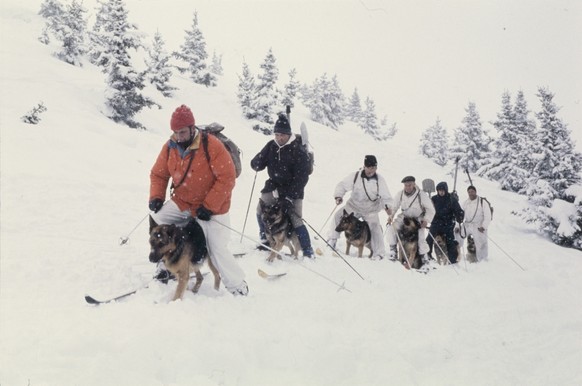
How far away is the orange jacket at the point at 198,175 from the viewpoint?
5262 mm

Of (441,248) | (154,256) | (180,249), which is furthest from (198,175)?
(441,248)

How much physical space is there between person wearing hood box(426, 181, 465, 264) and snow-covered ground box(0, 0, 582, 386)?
83 cm

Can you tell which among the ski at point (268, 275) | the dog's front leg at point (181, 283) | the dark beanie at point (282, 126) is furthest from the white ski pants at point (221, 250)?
the dark beanie at point (282, 126)

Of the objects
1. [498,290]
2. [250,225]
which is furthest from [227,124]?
[498,290]

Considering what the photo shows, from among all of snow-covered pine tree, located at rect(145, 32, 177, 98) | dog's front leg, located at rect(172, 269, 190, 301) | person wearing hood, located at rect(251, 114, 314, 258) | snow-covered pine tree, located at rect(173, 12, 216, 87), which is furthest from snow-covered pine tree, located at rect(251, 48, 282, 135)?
dog's front leg, located at rect(172, 269, 190, 301)

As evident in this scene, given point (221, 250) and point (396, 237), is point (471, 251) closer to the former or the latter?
point (396, 237)

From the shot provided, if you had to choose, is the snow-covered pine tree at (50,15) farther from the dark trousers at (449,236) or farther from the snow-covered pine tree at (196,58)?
the dark trousers at (449,236)

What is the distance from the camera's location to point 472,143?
42844 millimetres

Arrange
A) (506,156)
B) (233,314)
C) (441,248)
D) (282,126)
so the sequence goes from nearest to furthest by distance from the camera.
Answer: (233,314), (282,126), (441,248), (506,156)

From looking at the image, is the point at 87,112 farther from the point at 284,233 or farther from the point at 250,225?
the point at 284,233

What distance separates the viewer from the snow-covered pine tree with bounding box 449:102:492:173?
139ft

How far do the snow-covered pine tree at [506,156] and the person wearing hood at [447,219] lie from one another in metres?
24.9

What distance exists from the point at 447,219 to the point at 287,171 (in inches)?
253

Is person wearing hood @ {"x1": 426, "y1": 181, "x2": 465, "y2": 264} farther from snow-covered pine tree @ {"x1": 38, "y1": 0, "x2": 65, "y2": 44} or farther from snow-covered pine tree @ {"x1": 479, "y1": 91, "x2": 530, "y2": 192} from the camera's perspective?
snow-covered pine tree @ {"x1": 38, "y1": 0, "x2": 65, "y2": 44}
